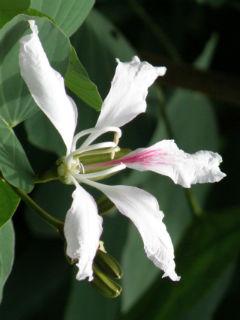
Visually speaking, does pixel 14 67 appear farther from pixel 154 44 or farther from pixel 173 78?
pixel 154 44

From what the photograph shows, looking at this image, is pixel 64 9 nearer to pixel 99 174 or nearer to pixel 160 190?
pixel 99 174

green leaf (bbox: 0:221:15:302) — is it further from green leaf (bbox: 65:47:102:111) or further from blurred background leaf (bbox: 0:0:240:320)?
blurred background leaf (bbox: 0:0:240:320)

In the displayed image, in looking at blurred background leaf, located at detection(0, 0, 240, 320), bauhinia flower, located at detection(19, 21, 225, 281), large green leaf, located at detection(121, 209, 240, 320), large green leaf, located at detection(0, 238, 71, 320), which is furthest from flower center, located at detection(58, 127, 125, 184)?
large green leaf, located at detection(0, 238, 71, 320)

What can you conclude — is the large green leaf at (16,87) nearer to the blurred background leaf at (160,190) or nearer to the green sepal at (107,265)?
the green sepal at (107,265)

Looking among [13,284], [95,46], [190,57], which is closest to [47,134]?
[95,46]

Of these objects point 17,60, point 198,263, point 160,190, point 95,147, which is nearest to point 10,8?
point 17,60

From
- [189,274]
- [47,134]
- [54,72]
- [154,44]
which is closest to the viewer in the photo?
[54,72]

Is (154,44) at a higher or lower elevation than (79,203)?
lower
